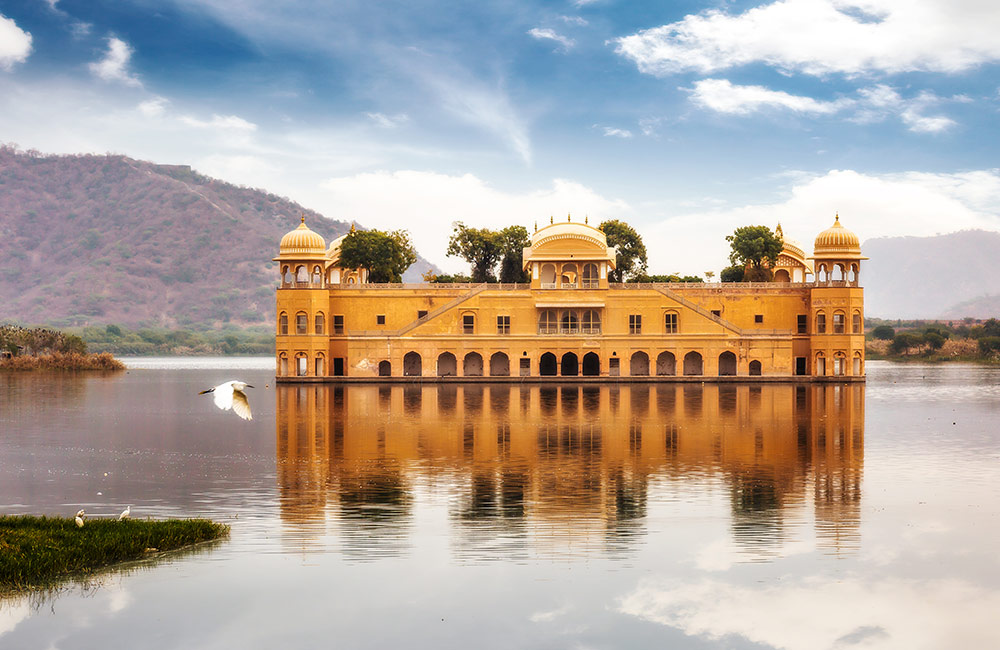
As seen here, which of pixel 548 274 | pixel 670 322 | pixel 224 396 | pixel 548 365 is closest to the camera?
pixel 224 396

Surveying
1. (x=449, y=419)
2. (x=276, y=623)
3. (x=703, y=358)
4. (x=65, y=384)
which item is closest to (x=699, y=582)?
(x=276, y=623)

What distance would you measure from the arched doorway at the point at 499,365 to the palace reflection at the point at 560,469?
69.7 feet

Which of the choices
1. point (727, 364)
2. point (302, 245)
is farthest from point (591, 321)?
point (302, 245)

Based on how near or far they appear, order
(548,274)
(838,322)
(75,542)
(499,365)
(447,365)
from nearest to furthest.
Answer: (75,542), (499,365), (838,322), (447,365), (548,274)

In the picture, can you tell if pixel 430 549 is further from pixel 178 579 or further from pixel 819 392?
pixel 819 392

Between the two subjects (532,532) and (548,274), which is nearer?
(532,532)

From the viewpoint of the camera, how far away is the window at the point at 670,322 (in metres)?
70.8

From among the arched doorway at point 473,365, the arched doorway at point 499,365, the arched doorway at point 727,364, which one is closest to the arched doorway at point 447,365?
the arched doorway at point 473,365

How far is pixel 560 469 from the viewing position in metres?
26.0

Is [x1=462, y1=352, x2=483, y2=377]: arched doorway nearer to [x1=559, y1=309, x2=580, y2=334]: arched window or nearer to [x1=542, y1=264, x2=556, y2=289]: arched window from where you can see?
[x1=559, y1=309, x2=580, y2=334]: arched window

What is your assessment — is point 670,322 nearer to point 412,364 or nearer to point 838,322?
point 838,322

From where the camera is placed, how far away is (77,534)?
669 inches

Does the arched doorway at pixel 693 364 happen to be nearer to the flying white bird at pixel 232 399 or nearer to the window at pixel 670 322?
the window at pixel 670 322

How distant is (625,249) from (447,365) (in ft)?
79.6
